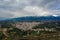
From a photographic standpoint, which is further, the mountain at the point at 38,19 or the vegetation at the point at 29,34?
the mountain at the point at 38,19

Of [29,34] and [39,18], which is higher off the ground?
[39,18]

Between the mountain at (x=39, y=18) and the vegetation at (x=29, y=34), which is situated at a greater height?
the mountain at (x=39, y=18)

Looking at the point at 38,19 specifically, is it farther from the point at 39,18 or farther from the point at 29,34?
the point at 29,34

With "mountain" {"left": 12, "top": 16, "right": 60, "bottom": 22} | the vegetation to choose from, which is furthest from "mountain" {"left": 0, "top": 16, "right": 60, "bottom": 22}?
the vegetation

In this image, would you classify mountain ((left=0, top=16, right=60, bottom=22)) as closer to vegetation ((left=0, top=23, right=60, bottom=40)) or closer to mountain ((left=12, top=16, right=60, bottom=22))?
mountain ((left=12, top=16, right=60, bottom=22))

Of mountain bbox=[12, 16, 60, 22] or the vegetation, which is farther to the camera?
mountain bbox=[12, 16, 60, 22]

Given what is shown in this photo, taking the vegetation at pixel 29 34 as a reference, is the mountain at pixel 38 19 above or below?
above

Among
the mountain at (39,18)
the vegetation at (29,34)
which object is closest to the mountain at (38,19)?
the mountain at (39,18)

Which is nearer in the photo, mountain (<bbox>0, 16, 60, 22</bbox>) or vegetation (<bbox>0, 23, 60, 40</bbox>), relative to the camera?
vegetation (<bbox>0, 23, 60, 40</bbox>)

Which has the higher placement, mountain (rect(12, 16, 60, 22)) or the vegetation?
mountain (rect(12, 16, 60, 22))

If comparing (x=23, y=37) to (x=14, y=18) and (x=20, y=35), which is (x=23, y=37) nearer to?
(x=20, y=35)

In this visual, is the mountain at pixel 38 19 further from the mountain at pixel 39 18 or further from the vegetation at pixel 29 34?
the vegetation at pixel 29 34

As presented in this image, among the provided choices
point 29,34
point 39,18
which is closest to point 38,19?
point 39,18
